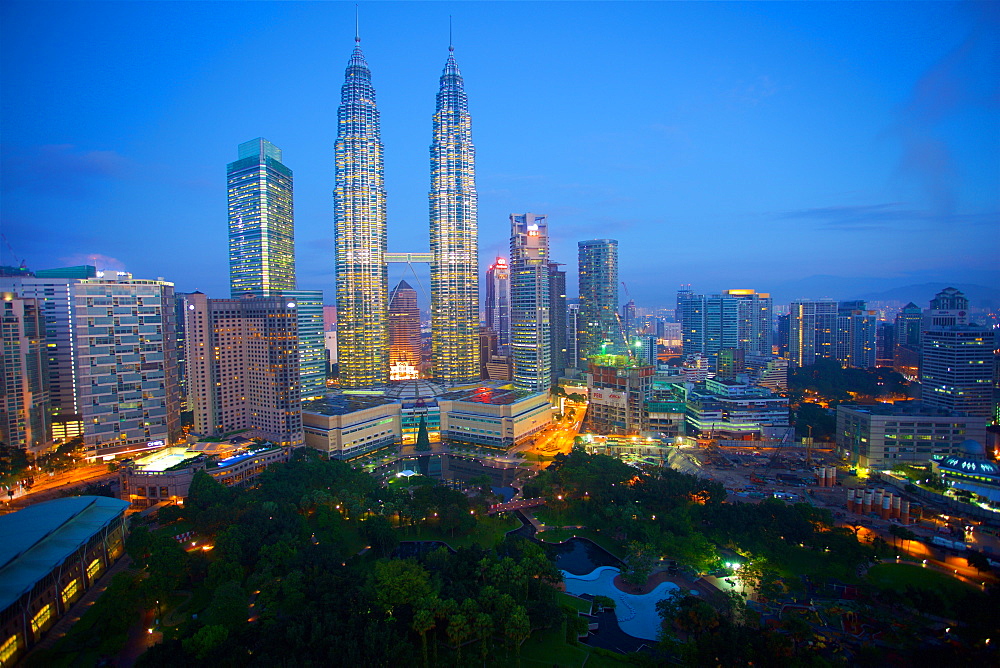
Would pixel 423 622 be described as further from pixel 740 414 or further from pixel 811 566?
pixel 740 414

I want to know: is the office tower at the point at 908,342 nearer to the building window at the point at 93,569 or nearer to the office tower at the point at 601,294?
the office tower at the point at 601,294

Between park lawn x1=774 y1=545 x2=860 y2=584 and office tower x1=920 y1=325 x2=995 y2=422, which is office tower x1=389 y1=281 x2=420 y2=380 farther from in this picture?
office tower x1=920 y1=325 x2=995 y2=422

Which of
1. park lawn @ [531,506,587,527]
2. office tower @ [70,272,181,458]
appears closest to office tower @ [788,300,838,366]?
park lawn @ [531,506,587,527]

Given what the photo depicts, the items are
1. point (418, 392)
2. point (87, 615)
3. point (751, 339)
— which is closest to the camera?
point (87, 615)

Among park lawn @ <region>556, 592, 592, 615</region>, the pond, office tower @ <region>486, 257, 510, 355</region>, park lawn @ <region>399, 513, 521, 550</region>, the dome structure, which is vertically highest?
office tower @ <region>486, 257, 510, 355</region>

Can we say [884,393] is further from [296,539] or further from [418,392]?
[296,539]

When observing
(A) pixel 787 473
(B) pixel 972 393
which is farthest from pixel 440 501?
(B) pixel 972 393
